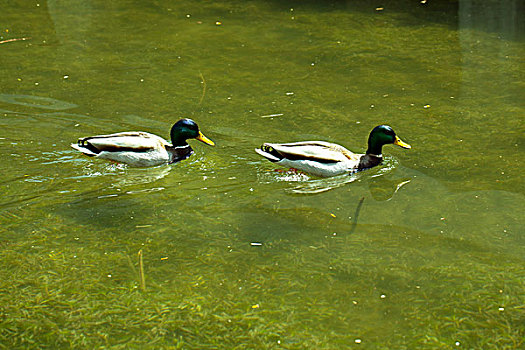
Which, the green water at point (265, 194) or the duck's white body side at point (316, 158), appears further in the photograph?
the duck's white body side at point (316, 158)

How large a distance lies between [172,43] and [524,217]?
584 centimetres

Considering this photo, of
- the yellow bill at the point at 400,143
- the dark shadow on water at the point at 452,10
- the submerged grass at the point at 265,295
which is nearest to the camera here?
the submerged grass at the point at 265,295

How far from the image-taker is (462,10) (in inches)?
439

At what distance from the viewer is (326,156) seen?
627cm

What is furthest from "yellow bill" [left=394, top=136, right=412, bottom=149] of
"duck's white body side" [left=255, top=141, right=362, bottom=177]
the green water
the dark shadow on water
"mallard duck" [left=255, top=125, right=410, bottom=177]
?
the dark shadow on water

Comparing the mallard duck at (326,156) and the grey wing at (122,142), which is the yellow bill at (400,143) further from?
the grey wing at (122,142)

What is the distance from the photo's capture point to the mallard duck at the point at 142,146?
649 centimetres

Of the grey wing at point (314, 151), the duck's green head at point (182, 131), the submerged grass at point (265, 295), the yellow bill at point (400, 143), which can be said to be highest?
the duck's green head at point (182, 131)

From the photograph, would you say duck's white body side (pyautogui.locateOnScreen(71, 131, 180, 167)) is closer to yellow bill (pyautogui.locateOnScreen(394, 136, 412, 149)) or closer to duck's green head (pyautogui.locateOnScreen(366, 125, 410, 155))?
duck's green head (pyautogui.locateOnScreen(366, 125, 410, 155))

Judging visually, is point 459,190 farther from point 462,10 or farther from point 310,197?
point 462,10

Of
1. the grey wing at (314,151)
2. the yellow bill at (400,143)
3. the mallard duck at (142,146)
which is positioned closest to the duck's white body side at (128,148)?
the mallard duck at (142,146)

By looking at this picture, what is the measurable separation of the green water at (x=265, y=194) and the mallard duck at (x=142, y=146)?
0.11 metres

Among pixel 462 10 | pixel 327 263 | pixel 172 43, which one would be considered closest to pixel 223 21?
pixel 172 43

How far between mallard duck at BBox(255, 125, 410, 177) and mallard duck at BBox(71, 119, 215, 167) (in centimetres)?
72
